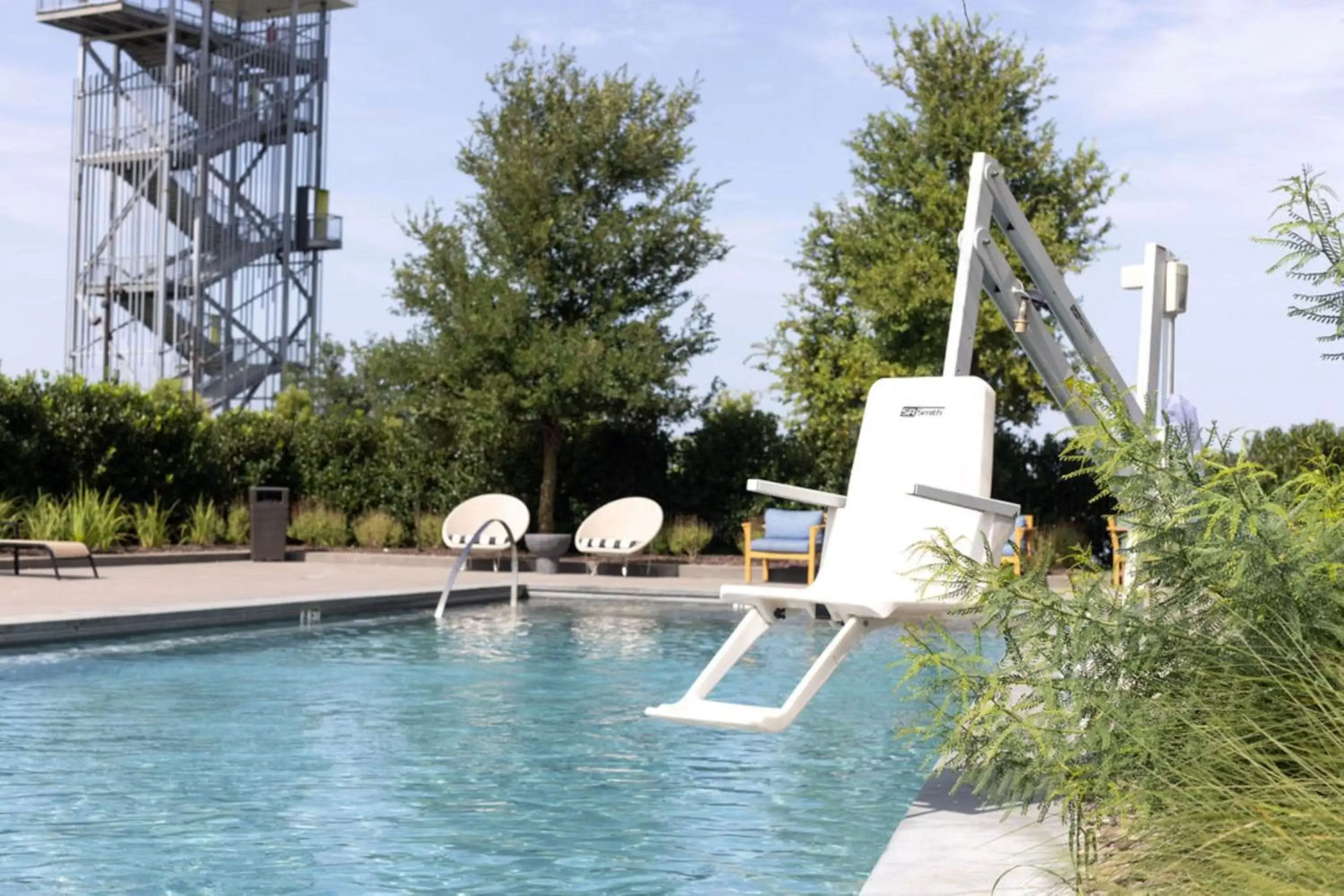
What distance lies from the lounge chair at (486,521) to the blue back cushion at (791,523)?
8.81ft

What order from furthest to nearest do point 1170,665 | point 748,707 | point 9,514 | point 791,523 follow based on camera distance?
point 9,514 → point 791,523 → point 748,707 → point 1170,665

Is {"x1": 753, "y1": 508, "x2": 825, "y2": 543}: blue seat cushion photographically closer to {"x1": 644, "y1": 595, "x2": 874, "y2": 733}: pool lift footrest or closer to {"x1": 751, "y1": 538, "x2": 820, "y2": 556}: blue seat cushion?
{"x1": 751, "y1": 538, "x2": 820, "y2": 556}: blue seat cushion

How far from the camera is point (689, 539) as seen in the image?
61.7 feet

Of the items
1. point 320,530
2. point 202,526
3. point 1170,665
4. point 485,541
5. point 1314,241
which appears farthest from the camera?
point 320,530

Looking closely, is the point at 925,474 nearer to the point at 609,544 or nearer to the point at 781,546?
the point at 781,546

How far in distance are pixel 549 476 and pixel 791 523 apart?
4.22 m

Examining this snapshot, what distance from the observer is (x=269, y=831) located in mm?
5137

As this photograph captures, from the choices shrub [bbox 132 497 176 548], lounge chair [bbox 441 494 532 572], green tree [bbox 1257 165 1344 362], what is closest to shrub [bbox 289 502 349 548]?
shrub [bbox 132 497 176 548]

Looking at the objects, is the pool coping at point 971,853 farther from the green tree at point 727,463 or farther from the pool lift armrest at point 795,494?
the green tree at point 727,463

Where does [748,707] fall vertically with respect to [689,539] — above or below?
below

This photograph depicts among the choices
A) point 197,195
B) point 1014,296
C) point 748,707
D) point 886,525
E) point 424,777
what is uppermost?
point 197,195

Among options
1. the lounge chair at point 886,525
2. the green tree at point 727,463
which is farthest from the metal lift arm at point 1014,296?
the green tree at point 727,463

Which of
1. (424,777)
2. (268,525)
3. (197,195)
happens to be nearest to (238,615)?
(424,777)

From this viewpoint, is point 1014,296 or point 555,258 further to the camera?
point 555,258
